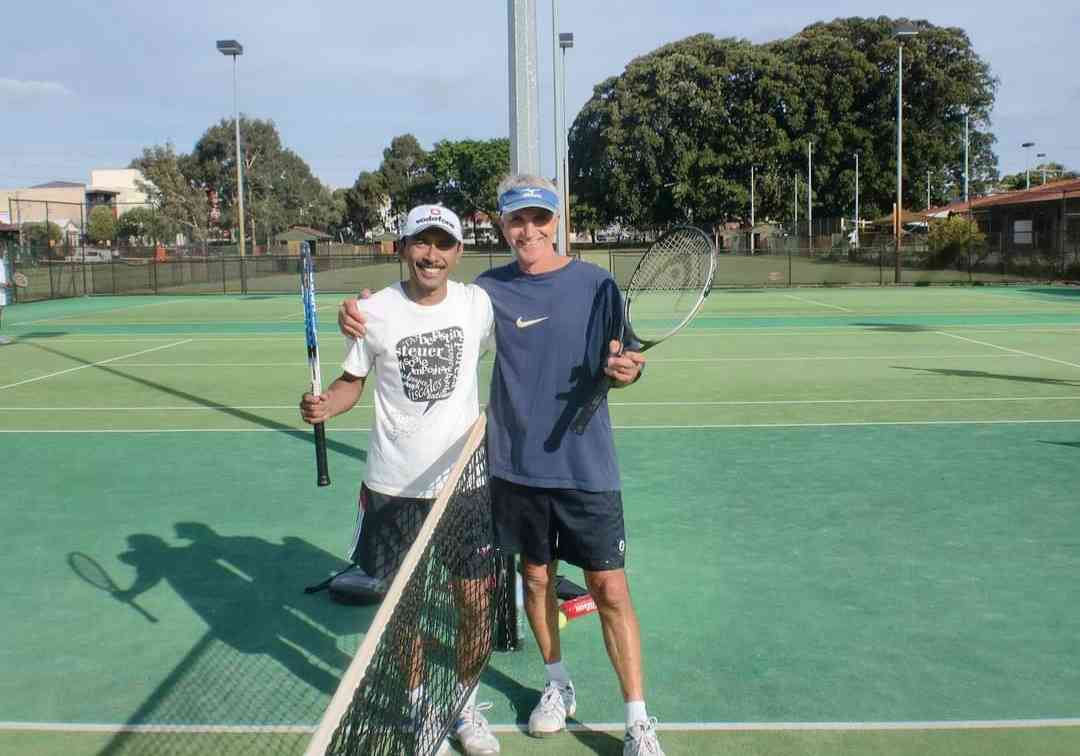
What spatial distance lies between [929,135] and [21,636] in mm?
65649

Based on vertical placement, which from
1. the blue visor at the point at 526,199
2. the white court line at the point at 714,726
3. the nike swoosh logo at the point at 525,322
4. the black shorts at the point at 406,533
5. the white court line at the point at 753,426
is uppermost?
the blue visor at the point at 526,199

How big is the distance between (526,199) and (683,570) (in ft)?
→ 8.87

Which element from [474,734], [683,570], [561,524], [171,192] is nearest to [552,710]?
[474,734]

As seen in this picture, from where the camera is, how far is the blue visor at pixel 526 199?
11.9 ft

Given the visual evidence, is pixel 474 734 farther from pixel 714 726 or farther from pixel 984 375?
pixel 984 375

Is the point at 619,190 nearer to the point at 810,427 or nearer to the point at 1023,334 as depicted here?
the point at 1023,334

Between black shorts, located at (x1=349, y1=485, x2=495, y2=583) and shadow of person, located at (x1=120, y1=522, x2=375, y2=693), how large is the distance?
791mm

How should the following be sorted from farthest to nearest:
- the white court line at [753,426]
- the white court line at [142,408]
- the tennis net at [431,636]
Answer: the white court line at [142,408]
the white court line at [753,426]
the tennis net at [431,636]

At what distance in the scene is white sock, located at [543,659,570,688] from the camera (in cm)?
395

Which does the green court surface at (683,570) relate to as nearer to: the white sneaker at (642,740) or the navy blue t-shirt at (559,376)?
the white sneaker at (642,740)

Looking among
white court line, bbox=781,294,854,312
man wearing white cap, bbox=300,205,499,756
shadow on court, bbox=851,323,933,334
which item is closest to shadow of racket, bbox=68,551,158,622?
man wearing white cap, bbox=300,205,499,756

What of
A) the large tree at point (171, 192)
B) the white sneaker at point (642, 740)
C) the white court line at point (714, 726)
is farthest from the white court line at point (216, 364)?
the large tree at point (171, 192)

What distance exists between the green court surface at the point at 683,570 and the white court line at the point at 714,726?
0.4 inches

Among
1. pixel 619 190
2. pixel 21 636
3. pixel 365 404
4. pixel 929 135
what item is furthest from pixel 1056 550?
pixel 929 135
